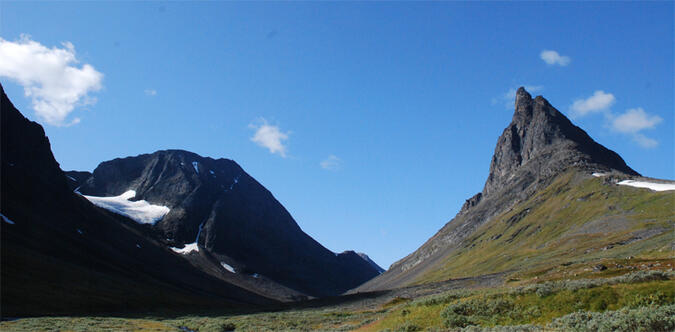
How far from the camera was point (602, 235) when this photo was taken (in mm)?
133750

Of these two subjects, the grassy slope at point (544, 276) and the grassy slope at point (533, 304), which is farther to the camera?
the grassy slope at point (544, 276)

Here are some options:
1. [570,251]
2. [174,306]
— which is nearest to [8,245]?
[174,306]

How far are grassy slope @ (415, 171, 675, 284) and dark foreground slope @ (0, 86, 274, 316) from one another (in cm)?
8472

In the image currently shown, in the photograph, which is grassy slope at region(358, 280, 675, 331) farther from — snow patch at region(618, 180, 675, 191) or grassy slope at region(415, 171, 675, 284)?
snow patch at region(618, 180, 675, 191)

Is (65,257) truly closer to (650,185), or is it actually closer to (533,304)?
(533,304)

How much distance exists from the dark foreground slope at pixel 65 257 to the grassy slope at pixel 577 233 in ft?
278

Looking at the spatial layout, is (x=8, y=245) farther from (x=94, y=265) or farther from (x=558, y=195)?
(x=558, y=195)

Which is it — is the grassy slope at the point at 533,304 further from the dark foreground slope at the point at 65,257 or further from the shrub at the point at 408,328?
the dark foreground slope at the point at 65,257

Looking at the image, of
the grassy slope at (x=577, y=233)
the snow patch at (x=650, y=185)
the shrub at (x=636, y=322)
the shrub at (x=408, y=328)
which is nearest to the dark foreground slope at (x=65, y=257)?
the shrub at (x=408, y=328)

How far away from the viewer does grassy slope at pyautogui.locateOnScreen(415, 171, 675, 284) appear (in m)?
110

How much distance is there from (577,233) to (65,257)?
155m

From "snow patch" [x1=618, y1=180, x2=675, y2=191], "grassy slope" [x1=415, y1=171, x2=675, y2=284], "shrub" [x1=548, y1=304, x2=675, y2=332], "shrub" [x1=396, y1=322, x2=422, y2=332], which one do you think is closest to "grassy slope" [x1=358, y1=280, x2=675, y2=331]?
"shrub" [x1=396, y1=322, x2=422, y2=332]

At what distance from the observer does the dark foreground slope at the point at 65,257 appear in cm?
8988

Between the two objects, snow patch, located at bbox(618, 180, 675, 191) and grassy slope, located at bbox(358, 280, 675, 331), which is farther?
snow patch, located at bbox(618, 180, 675, 191)
